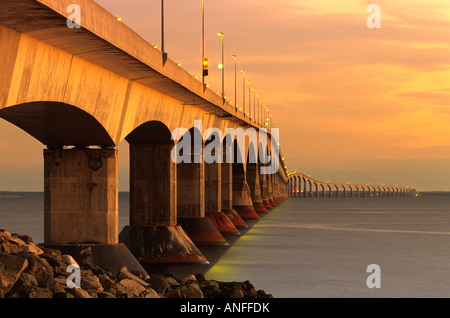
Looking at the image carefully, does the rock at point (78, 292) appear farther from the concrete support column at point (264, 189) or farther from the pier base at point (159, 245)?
the concrete support column at point (264, 189)

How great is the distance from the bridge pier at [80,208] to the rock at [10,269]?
9097 millimetres

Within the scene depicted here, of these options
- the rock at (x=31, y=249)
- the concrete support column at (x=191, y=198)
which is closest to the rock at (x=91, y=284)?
the rock at (x=31, y=249)

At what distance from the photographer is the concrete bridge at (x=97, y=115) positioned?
20.1 meters

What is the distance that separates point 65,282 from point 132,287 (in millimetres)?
3561

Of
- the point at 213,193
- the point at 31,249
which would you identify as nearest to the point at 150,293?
the point at 31,249

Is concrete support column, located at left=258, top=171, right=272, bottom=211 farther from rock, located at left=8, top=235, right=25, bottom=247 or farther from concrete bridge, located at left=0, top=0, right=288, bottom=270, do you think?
rock, located at left=8, top=235, right=25, bottom=247

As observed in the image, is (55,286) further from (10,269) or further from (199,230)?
(199,230)

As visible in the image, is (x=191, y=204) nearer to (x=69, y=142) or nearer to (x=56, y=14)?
(x=69, y=142)

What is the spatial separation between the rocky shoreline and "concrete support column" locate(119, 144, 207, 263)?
11.5 meters

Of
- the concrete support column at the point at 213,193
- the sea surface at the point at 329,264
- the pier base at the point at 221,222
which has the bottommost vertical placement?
the sea surface at the point at 329,264

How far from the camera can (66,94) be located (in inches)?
940

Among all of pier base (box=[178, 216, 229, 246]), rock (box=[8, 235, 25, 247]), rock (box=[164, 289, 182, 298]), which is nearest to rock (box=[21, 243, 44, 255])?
rock (box=[8, 235, 25, 247])
